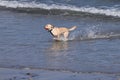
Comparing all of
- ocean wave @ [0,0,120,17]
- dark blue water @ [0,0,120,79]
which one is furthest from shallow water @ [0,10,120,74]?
ocean wave @ [0,0,120,17]

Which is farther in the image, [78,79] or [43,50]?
[43,50]

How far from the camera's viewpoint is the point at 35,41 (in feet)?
40.5

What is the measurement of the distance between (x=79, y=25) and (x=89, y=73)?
18.3ft

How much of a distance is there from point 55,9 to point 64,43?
21.8ft

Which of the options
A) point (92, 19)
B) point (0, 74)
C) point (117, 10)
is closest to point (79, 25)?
point (92, 19)

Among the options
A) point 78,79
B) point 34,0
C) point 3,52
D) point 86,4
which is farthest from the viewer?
point 34,0

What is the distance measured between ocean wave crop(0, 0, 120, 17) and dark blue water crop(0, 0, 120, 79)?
0.05m

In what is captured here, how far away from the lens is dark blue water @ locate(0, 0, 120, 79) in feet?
32.7

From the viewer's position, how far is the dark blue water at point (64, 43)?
32.7 feet

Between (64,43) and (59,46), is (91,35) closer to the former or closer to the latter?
(64,43)

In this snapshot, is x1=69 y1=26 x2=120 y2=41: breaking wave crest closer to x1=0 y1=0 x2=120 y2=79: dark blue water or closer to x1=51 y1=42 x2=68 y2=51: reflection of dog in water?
x1=0 y1=0 x2=120 y2=79: dark blue water

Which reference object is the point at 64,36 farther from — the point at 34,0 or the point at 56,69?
the point at 34,0

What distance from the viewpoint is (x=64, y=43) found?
1238cm

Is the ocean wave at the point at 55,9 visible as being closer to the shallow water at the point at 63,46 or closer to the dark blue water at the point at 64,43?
the dark blue water at the point at 64,43
